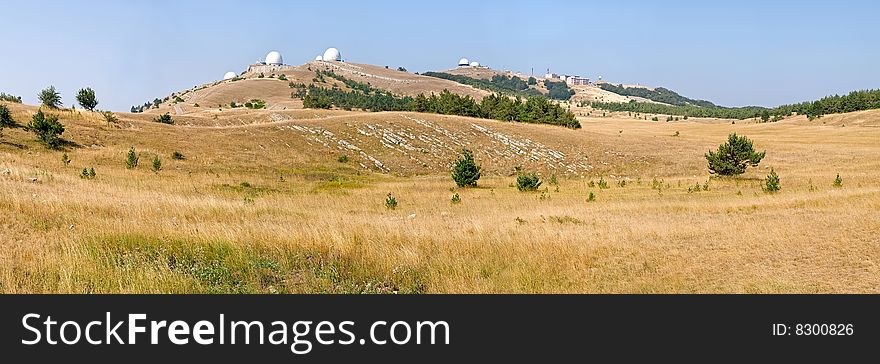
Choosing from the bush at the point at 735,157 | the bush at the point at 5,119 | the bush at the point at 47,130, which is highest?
the bush at the point at 5,119

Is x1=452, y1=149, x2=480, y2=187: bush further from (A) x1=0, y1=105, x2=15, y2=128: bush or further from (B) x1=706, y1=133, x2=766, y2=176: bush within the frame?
(A) x1=0, y1=105, x2=15, y2=128: bush

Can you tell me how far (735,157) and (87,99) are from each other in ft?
233

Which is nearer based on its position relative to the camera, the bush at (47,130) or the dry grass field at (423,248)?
the dry grass field at (423,248)

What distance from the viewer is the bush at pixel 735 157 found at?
129ft

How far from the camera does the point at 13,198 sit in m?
12.0

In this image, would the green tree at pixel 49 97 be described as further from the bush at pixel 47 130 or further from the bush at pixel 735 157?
the bush at pixel 735 157

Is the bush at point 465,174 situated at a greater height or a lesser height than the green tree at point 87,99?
lesser

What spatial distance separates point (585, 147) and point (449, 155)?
2024 centimetres

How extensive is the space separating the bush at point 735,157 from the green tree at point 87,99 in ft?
227

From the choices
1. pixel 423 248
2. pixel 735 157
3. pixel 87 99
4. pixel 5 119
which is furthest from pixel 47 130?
pixel 735 157

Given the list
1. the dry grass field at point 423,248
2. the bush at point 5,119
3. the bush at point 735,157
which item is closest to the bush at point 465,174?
the dry grass field at point 423,248

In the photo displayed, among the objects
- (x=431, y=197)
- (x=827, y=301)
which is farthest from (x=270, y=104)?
(x=827, y=301)

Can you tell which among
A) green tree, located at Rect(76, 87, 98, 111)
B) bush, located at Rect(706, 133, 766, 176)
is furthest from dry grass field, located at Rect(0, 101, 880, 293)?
green tree, located at Rect(76, 87, 98, 111)

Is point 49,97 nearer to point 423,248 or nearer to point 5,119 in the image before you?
point 5,119
